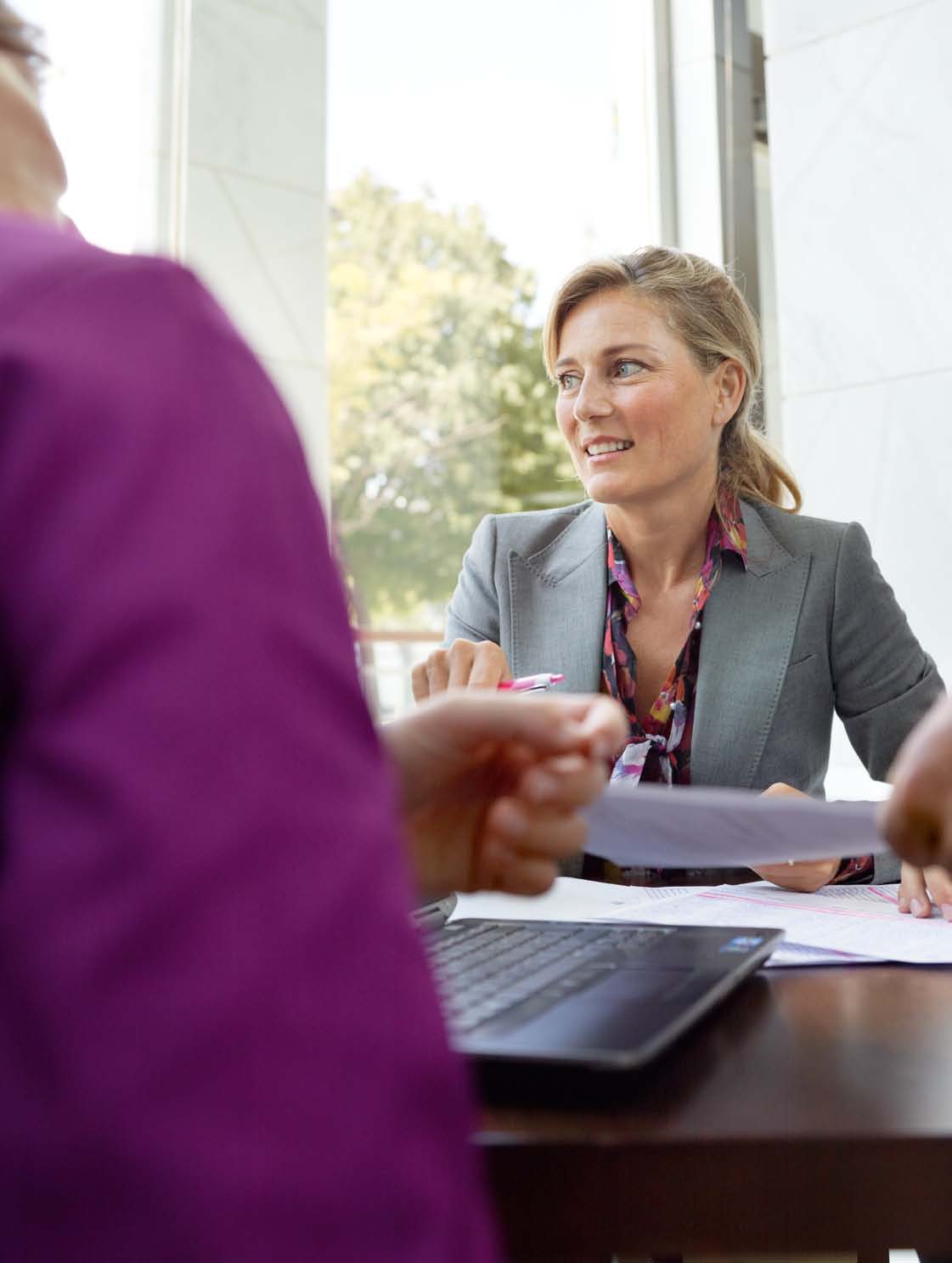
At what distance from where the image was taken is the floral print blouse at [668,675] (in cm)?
166

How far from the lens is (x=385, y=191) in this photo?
11.2ft

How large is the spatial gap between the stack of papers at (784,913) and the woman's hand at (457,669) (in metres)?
0.24

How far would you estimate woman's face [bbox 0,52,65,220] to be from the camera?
1.34 ft

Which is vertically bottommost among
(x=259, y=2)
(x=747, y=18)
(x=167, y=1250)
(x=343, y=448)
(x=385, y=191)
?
(x=167, y=1250)

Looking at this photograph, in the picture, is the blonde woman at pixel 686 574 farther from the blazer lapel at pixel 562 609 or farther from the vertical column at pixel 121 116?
the vertical column at pixel 121 116

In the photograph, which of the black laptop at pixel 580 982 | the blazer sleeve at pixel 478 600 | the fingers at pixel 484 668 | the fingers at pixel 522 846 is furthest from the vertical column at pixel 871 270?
the fingers at pixel 522 846

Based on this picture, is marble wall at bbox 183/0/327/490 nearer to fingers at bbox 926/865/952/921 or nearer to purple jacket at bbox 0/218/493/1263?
fingers at bbox 926/865/952/921

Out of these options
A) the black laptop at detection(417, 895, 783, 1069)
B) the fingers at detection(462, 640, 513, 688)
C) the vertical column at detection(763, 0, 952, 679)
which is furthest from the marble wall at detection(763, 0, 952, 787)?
the black laptop at detection(417, 895, 783, 1069)

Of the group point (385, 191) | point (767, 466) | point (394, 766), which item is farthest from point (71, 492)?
point (385, 191)

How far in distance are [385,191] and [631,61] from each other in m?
0.88

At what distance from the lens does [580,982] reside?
0.65 metres

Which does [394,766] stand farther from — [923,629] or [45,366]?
[923,629]

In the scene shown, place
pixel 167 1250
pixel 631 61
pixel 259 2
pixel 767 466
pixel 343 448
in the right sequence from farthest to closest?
1. pixel 631 61
2. pixel 343 448
3. pixel 259 2
4. pixel 767 466
5. pixel 167 1250

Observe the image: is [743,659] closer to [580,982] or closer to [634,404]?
[634,404]
